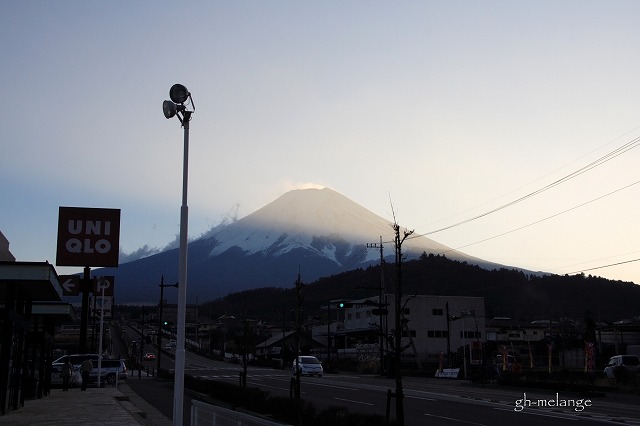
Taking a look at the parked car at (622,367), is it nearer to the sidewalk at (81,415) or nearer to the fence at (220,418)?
the sidewalk at (81,415)

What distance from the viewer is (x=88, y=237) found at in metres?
33.3

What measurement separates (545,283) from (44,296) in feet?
395

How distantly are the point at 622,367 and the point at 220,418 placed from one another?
34.7 m

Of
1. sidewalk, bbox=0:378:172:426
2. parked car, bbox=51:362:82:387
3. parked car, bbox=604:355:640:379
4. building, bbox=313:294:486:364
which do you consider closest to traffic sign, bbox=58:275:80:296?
parked car, bbox=51:362:82:387

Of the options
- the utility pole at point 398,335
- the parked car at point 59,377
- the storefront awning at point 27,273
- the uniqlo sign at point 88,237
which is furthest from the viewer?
the parked car at point 59,377

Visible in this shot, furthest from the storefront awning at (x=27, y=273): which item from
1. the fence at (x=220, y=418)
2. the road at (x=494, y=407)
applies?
the road at (x=494, y=407)

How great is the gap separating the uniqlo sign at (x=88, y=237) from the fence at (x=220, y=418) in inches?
864

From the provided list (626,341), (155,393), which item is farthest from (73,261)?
(626,341)

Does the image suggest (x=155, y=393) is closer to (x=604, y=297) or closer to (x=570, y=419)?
(x=570, y=419)

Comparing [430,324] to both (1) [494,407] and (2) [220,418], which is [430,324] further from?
(2) [220,418]

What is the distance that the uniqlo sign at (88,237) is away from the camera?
32812 millimetres

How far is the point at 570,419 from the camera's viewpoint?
67.0 feet

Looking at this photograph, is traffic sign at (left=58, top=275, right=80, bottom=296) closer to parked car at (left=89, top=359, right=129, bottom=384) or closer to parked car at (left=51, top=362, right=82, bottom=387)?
parked car at (left=51, top=362, right=82, bottom=387)

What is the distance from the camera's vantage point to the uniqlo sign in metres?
32.8
